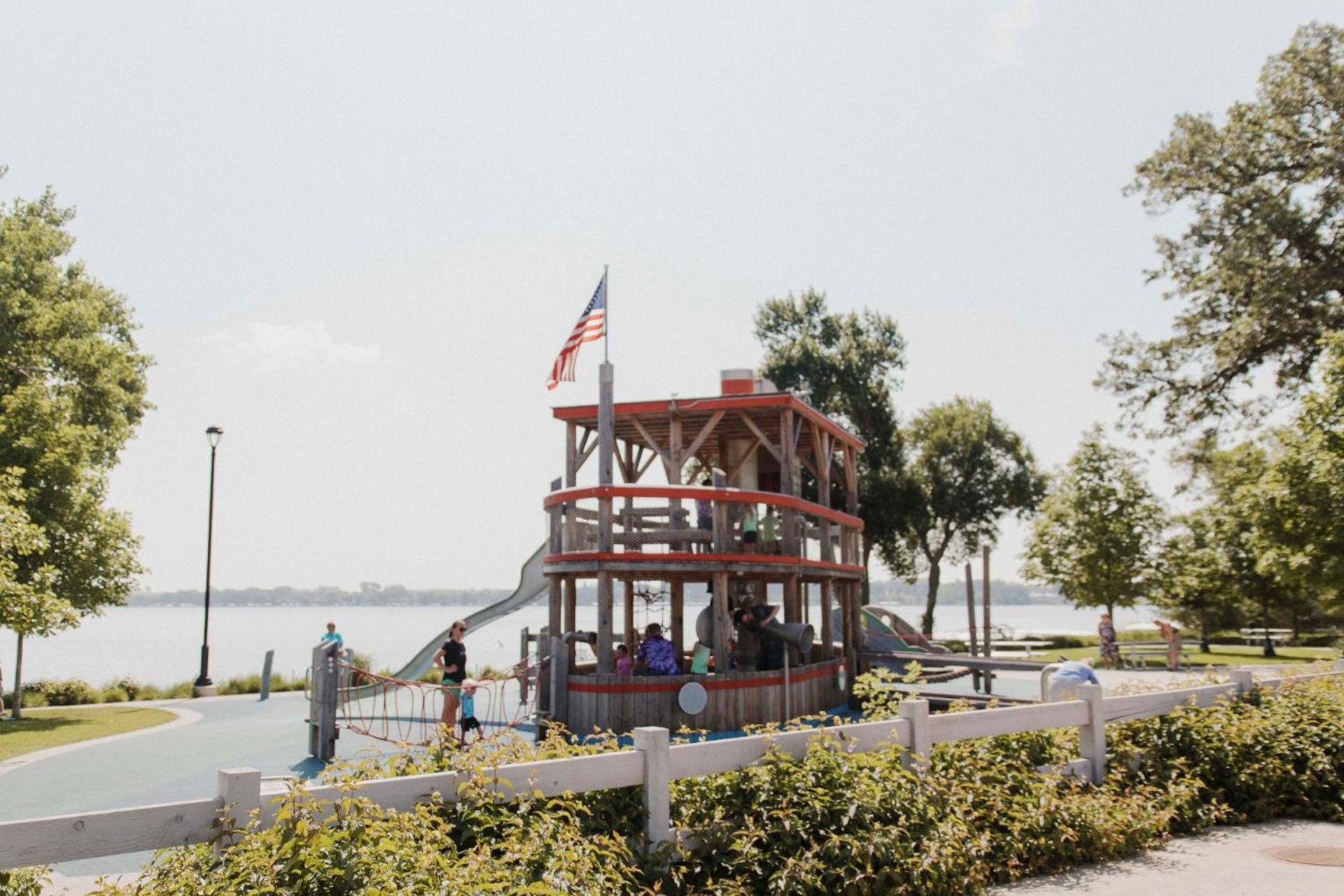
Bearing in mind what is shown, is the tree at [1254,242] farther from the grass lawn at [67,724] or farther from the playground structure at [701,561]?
the grass lawn at [67,724]

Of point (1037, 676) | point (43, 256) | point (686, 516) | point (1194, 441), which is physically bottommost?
point (1037, 676)

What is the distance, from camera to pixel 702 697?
47.0 ft

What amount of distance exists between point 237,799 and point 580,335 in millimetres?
13389

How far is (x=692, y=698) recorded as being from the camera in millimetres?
14281

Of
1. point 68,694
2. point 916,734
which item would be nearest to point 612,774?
point 916,734

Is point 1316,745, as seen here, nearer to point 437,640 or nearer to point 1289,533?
point 437,640

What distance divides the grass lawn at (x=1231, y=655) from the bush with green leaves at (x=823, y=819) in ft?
70.8

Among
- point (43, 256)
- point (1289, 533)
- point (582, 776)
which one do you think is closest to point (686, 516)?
point (582, 776)

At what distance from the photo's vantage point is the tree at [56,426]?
19.8m

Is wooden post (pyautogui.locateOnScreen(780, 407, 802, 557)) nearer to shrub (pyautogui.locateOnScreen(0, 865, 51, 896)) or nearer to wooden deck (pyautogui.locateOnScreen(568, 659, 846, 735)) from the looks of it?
wooden deck (pyautogui.locateOnScreen(568, 659, 846, 735))

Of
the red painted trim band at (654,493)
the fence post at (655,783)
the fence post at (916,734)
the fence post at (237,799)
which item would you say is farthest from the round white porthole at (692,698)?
the fence post at (237,799)

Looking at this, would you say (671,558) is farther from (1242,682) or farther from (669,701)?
(1242,682)

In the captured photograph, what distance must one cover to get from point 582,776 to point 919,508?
44740mm

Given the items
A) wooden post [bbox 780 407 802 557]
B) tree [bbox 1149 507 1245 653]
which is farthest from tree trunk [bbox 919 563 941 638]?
wooden post [bbox 780 407 802 557]
